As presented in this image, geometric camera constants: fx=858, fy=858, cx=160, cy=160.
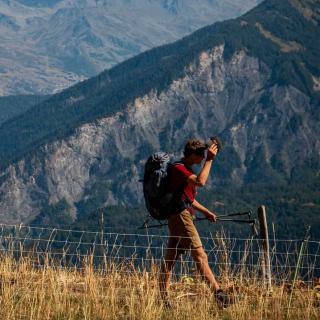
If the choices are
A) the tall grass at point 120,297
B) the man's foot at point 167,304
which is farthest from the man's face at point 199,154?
the man's foot at point 167,304

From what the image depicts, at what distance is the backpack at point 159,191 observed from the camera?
1426 cm

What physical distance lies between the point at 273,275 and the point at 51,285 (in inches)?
166

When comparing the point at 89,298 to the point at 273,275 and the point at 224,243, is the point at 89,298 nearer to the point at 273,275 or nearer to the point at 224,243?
the point at 224,243

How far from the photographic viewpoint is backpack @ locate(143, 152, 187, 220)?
14.3m

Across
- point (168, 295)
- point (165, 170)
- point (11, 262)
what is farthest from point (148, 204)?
point (11, 262)

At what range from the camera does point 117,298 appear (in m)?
14.1

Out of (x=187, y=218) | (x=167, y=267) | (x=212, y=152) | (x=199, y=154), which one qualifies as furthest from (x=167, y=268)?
(x=212, y=152)

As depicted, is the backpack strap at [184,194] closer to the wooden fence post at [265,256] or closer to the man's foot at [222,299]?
the wooden fence post at [265,256]

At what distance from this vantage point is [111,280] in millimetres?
13891

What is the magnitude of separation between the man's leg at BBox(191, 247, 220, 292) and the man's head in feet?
5.14

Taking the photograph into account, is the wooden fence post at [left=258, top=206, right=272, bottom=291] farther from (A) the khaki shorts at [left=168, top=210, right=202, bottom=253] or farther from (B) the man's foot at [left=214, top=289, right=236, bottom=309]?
(A) the khaki shorts at [left=168, top=210, right=202, bottom=253]

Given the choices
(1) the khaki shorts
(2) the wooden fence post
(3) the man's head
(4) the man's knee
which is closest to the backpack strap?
(1) the khaki shorts

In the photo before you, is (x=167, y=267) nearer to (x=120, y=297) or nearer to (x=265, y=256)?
(x=120, y=297)

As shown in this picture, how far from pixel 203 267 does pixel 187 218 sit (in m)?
0.88
